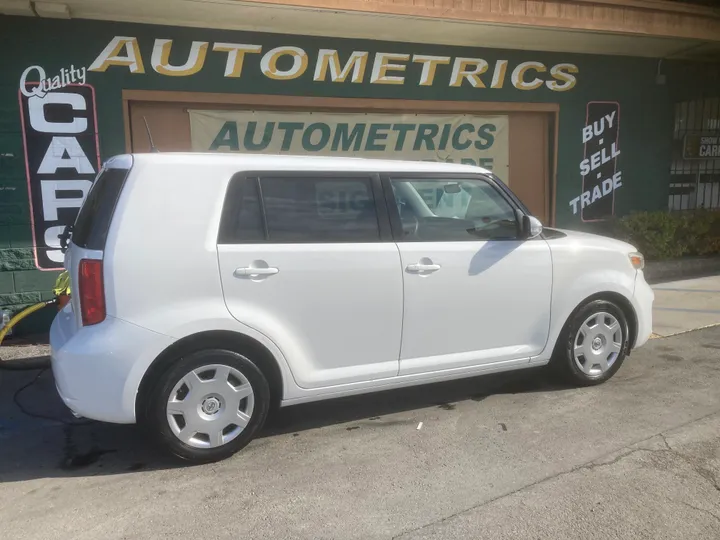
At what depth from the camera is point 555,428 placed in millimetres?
4113

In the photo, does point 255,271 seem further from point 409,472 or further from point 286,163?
point 409,472

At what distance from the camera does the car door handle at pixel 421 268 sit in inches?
160

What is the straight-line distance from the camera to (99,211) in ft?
11.8

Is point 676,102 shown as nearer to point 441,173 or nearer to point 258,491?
point 441,173

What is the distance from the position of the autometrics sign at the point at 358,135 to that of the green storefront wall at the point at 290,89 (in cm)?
30

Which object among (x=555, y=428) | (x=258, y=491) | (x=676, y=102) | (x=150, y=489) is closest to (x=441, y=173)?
(x=555, y=428)

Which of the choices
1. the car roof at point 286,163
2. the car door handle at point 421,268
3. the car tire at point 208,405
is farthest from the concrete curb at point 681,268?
the car tire at point 208,405

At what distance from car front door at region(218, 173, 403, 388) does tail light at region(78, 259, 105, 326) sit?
2.12 feet

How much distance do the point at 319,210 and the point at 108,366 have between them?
1.51 m

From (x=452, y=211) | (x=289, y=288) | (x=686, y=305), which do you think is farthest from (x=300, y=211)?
(x=686, y=305)

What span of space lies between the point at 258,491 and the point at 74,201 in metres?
4.78

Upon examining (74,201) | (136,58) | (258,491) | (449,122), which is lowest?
(258,491)

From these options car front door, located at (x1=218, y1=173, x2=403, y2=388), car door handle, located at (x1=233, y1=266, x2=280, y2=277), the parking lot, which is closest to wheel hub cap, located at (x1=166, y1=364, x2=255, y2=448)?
the parking lot

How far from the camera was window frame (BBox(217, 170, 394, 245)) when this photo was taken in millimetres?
3674
